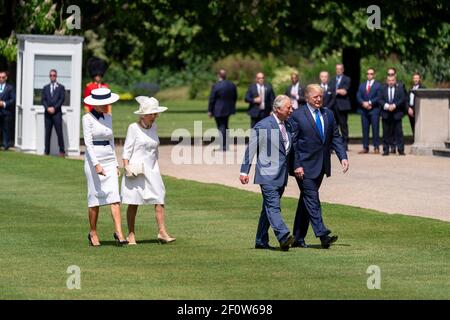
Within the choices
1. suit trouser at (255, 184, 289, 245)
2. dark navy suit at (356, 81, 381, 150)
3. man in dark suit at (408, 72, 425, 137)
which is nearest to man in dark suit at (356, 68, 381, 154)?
dark navy suit at (356, 81, 381, 150)

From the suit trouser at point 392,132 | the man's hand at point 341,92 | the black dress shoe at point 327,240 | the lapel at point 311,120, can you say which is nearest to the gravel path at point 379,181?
the suit trouser at point 392,132

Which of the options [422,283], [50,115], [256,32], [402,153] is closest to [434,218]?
[422,283]

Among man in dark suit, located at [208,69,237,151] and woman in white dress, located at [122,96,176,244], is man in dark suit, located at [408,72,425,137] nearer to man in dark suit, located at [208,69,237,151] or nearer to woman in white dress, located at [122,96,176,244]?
man in dark suit, located at [208,69,237,151]

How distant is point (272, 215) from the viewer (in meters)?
15.1

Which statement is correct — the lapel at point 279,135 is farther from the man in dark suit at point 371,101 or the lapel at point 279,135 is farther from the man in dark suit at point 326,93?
the man in dark suit at point 371,101

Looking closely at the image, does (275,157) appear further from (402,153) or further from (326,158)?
(402,153)

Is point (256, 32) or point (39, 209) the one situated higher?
point (256, 32)

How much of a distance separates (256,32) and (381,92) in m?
10.6

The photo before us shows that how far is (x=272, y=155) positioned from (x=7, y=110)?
18849mm

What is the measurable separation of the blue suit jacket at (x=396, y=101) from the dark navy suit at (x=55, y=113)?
7.20 metres

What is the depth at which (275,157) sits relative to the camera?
15.3 metres

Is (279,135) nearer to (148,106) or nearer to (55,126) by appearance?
(148,106)
